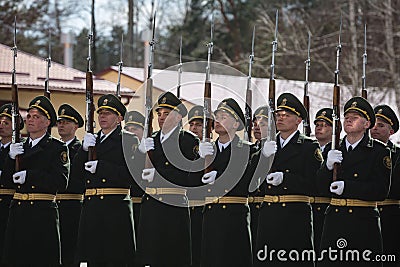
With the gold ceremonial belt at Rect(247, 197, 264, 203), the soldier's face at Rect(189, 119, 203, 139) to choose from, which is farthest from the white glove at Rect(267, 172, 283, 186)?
the soldier's face at Rect(189, 119, 203, 139)

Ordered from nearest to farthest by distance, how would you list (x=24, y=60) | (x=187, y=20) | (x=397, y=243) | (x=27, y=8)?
(x=397, y=243), (x=24, y=60), (x=27, y=8), (x=187, y=20)

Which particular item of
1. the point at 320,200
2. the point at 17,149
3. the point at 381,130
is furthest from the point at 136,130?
the point at 381,130

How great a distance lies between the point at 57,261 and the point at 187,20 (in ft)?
96.3

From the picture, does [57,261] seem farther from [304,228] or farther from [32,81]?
[32,81]

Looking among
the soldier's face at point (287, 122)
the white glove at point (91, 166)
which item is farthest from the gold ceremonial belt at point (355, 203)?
the white glove at point (91, 166)

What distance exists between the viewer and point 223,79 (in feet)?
58.7

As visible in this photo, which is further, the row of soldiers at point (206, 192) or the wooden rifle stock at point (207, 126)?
the wooden rifle stock at point (207, 126)

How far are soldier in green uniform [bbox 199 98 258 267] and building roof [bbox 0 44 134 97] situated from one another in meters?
9.90

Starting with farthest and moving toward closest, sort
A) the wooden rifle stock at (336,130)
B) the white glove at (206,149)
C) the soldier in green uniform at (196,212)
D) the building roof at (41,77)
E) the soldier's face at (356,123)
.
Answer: the building roof at (41,77) < the soldier in green uniform at (196,212) < the white glove at (206,149) < the soldier's face at (356,123) < the wooden rifle stock at (336,130)

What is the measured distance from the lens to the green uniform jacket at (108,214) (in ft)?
29.4

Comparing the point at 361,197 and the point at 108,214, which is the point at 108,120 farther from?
the point at 361,197

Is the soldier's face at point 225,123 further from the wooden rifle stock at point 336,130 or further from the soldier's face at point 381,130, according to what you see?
the soldier's face at point 381,130

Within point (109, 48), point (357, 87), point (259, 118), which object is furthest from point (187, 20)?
point (259, 118)

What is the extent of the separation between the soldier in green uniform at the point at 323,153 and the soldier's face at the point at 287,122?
70cm
